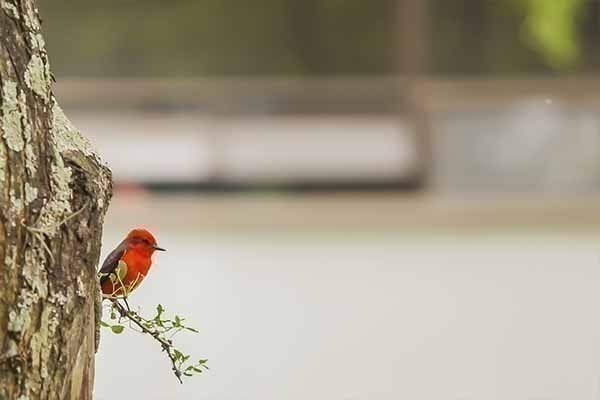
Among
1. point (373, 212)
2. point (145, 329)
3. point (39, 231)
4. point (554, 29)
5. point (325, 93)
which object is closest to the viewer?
point (39, 231)

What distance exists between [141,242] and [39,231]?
0.21m

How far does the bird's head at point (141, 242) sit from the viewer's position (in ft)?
2.91

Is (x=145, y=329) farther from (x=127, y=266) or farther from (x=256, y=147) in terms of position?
(x=256, y=147)

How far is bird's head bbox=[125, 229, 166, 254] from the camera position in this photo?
888 millimetres

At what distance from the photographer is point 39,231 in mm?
691

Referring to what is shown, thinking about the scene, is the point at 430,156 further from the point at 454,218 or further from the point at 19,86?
the point at 19,86

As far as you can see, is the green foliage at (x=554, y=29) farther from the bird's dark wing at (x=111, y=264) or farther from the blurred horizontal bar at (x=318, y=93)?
the bird's dark wing at (x=111, y=264)

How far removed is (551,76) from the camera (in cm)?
577

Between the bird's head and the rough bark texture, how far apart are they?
0.14 m

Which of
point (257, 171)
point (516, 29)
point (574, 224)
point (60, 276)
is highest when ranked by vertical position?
point (516, 29)

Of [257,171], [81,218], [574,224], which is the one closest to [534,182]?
[574,224]

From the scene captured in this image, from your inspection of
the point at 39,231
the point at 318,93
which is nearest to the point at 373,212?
the point at 318,93

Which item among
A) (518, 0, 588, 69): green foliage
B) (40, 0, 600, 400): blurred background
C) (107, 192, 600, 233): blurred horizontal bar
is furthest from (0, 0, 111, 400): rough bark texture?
(518, 0, 588, 69): green foliage

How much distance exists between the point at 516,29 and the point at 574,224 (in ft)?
2.98
